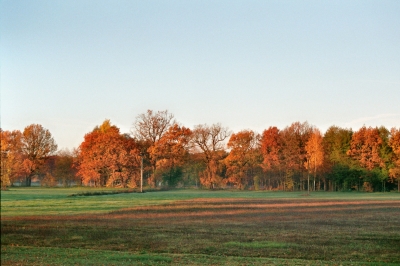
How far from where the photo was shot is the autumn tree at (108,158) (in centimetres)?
7944

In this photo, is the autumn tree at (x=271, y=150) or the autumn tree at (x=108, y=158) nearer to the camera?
the autumn tree at (x=108, y=158)

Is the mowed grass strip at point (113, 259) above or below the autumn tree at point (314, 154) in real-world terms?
below

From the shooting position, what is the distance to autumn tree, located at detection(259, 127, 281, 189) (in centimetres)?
9406

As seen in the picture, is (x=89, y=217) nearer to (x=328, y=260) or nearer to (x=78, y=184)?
(x=328, y=260)

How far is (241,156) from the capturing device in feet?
321

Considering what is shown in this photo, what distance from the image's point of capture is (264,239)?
64.0ft

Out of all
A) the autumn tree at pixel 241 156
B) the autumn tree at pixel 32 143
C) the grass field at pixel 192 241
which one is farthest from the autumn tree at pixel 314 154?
the grass field at pixel 192 241

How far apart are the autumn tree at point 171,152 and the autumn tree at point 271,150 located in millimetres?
15532

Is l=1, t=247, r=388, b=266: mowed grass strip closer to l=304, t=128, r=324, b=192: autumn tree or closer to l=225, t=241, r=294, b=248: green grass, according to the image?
l=225, t=241, r=294, b=248: green grass

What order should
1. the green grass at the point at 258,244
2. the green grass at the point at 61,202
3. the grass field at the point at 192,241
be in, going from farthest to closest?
1. the green grass at the point at 61,202
2. the green grass at the point at 258,244
3. the grass field at the point at 192,241

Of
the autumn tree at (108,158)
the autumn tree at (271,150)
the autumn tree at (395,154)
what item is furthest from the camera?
the autumn tree at (271,150)

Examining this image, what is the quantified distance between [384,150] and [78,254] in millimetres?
82704

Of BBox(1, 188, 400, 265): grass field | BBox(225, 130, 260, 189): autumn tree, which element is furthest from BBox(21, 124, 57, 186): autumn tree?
BBox(225, 130, 260, 189): autumn tree

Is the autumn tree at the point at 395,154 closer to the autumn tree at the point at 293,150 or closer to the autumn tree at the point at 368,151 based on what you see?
the autumn tree at the point at 368,151
